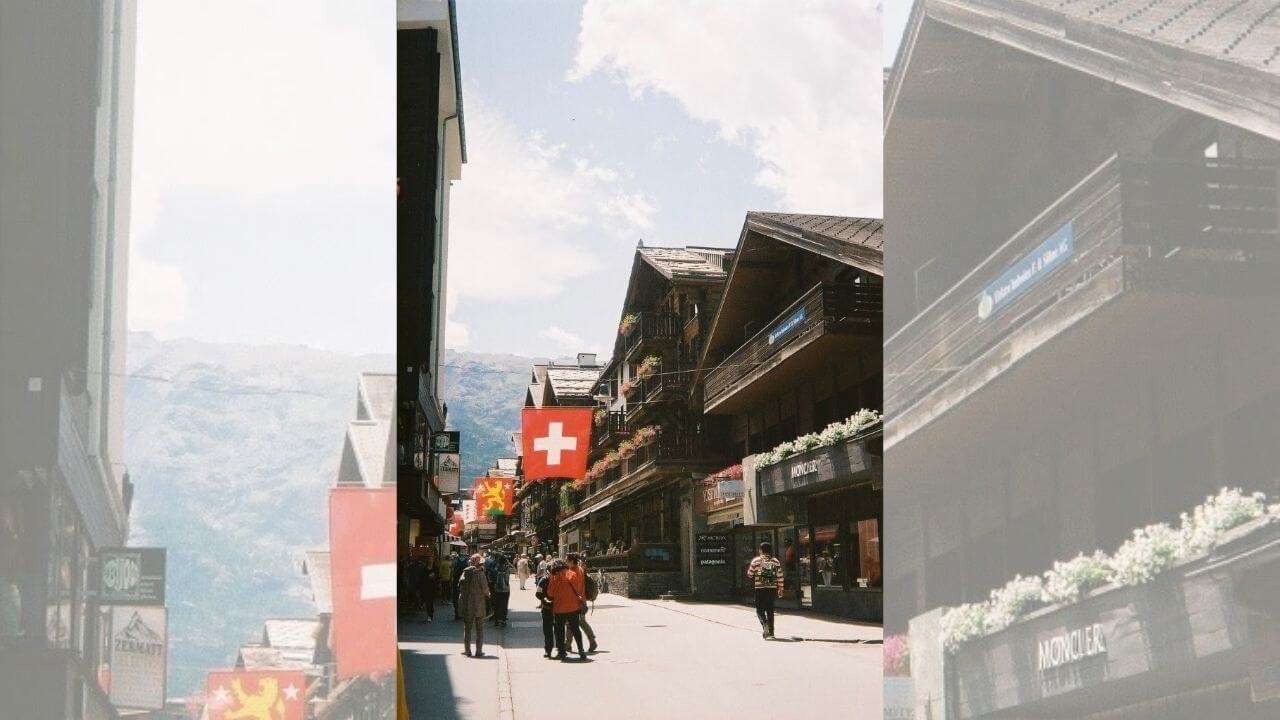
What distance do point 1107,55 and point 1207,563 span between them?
7.77 ft

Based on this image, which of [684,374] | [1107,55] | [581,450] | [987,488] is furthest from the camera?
[684,374]

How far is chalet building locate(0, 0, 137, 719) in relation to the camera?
12.2 ft

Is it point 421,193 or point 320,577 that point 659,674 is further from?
point 320,577

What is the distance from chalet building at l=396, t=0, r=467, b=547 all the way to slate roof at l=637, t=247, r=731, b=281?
8420 mm

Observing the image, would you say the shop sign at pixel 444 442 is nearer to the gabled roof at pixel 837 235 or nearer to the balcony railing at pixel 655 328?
the gabled roof at pixel 837 235

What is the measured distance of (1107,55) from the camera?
17.4 ft

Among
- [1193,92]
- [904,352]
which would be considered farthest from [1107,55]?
[904,352]

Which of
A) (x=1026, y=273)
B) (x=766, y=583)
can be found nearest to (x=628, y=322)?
(x=766, y=583)

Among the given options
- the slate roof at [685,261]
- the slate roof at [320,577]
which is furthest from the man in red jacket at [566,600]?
the slate roof at [685,261]

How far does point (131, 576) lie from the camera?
4125 millimetres

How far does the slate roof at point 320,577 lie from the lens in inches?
181

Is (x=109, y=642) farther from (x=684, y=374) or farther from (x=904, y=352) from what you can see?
(x=684, y=374)

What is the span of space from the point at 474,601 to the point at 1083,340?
9287 mm

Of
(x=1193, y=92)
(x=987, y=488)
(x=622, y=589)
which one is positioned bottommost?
(x=622, y=589)
